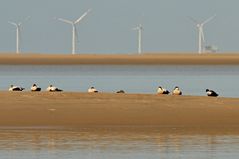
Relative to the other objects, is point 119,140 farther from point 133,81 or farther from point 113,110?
point 133,81

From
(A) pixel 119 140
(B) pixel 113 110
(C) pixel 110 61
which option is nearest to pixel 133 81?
(B) pixel 113 110

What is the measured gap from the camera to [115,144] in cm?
2338

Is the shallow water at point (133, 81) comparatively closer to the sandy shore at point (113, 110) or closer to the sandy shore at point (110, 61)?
the sandy shore at point (113, 110)

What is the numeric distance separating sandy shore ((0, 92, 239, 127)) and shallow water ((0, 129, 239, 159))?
191 cm

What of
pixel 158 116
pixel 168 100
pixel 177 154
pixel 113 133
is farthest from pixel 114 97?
pixel 177 154

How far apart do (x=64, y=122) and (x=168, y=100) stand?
5.53 m

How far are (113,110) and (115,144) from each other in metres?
7.47

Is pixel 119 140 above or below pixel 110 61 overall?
below

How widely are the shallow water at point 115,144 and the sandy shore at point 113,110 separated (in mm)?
1913

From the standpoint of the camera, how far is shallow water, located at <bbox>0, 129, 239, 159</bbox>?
70.5 ft

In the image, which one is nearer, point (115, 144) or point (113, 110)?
point (115, 144)

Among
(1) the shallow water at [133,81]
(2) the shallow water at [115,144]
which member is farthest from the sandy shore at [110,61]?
(2) the shallow water at [115,144]

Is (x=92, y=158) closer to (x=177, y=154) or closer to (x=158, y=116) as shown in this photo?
(x=177, y=154)

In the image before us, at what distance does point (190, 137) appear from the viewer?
25.0 meters
